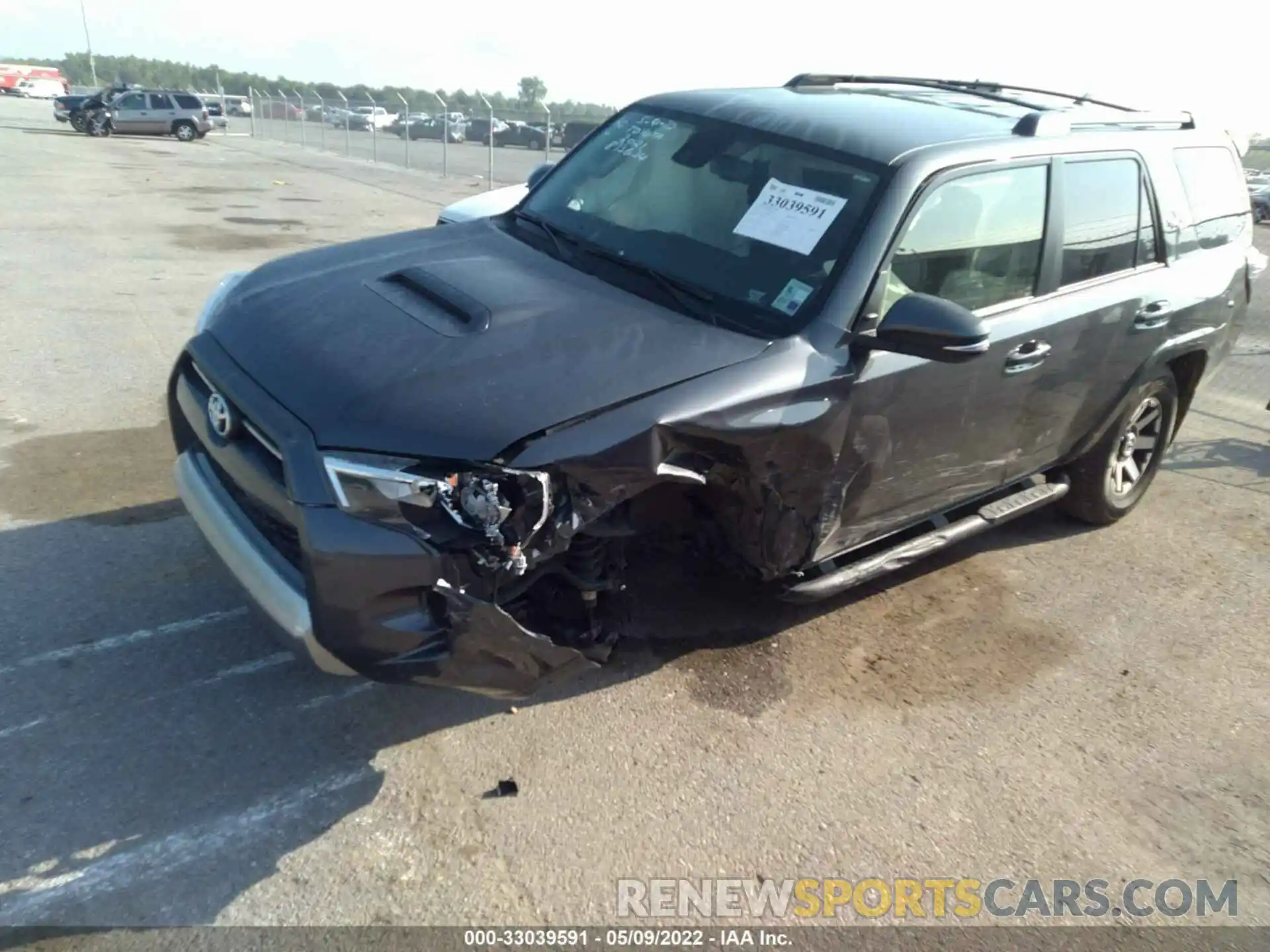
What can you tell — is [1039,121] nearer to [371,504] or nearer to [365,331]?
[365,331]

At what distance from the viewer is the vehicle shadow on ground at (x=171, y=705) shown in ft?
8.67

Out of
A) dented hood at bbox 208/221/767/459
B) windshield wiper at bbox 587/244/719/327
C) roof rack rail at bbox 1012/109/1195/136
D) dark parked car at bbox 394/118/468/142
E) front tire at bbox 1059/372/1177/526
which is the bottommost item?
dark parked car at bbox 394/118/468/142

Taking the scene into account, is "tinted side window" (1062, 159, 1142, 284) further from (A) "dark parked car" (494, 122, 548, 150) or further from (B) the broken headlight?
(A) "dark parked car" (494, 122, 548, 150)

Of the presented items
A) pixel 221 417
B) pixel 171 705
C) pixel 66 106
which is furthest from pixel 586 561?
pixel 66 106

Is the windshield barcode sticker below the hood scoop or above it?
above

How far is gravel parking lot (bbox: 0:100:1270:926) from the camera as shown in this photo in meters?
2.72

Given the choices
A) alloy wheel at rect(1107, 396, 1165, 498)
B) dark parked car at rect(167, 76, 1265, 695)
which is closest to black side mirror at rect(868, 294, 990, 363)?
dark parked car at rect(167, 76, 1265, 695)

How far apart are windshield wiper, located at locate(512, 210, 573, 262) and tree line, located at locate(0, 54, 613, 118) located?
18105 mm

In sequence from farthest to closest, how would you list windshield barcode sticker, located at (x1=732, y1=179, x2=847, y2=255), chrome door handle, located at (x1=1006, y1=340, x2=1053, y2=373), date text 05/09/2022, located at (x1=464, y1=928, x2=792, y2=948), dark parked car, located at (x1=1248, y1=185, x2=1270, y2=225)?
dark parked car, located at (x1=1248, y1=185, x2=1270, y2=225) < chrome door handle, located at (x1=1006, y1=340, x2=1053, y2=373) < windshield barcode sticker, located at (x1=732, y1=179, x2=847, y2=255) < date text 05/09/2022, located at (x1=464, y1=928, x2=792, y2=948)

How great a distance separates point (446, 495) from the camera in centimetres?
262

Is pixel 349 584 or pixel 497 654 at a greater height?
pixel 349 584

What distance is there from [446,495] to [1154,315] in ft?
11.7

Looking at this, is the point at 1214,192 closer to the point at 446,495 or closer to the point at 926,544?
the point at 926,544

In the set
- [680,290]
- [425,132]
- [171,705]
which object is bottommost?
[425,132]
